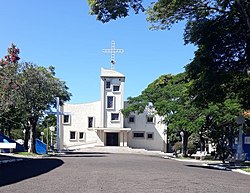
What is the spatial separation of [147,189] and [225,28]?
473 inches

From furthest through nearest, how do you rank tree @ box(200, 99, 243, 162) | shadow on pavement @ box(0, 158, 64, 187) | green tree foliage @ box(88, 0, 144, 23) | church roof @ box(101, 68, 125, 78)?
1. church roof @ box(101, 68, 125, 78)
2. tree @ box(200, 99, 243, 162)
3. green tree foliage @ box(88, 0, 144, 23)
4. shadow on pavement @ box(0, 158, 64, 187)

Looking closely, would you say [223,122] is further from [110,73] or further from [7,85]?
[110,73]

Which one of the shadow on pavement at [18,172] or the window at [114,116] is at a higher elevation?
the window at [114,116]

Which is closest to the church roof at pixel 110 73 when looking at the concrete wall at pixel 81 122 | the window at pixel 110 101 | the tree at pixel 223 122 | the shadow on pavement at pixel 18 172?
the window at pixel 110 101

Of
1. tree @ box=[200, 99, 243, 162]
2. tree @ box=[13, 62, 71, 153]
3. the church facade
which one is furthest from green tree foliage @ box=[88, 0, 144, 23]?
the church facade

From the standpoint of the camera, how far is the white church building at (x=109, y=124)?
5925 centimetres

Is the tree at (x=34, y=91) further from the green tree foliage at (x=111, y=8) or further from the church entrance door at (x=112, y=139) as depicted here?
the church entrance door at (x=112, y=139)

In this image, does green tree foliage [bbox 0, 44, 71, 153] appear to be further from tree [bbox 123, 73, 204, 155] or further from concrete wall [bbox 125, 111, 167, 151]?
concrete wall [bbox 125, 111, 167, 151]

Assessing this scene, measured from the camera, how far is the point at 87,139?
60406mm

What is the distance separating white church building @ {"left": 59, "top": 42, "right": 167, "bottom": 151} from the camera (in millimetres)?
59250

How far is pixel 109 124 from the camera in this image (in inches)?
2330

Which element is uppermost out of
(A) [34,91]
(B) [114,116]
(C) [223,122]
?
(A) [34,91]

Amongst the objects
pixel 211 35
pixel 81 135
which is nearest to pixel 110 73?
pixel 81 135

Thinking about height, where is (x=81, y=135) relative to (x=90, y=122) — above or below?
below
